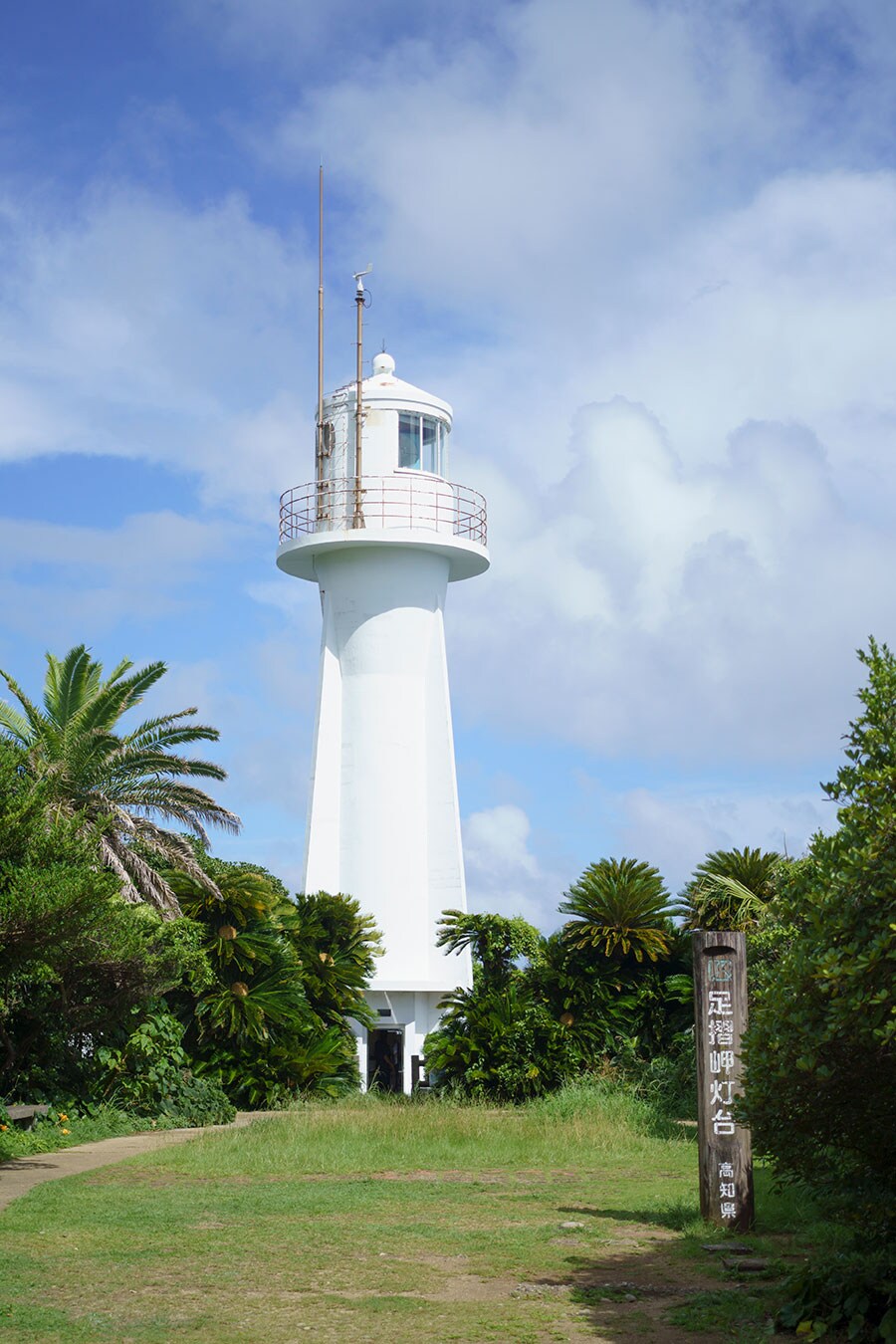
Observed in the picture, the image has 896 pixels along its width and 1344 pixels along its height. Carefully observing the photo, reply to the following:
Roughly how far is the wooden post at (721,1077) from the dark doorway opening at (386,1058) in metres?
17.0

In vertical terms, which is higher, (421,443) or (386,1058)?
(421,443)

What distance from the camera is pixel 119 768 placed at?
23.8 metres

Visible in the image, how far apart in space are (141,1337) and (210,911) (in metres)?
16.5

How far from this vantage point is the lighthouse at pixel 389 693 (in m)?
29.1

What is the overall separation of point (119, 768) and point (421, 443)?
10376mm

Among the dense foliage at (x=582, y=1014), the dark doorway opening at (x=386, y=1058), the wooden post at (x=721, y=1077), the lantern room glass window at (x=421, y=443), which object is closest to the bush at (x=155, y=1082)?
the dense foliage at (x=582, y=1014)

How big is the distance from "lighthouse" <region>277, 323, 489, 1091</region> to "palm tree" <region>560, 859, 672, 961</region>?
5085mm

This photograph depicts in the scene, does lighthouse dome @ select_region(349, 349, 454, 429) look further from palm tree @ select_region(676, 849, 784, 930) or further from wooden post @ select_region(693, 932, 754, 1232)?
wooden post @ select_region(693, 932, 754, 1232)

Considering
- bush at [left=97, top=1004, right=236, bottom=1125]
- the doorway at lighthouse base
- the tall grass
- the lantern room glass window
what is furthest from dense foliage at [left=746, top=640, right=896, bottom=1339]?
the lantern room glass window

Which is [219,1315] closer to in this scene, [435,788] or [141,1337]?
[141,1337]

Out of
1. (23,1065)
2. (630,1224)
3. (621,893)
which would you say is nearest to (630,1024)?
(621,893)

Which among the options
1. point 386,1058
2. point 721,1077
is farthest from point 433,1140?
point 386,1058

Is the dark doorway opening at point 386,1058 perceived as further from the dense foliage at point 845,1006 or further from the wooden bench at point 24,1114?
the dense foliage at point 845,1006

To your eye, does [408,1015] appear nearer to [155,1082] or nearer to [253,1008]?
[253,1008]
